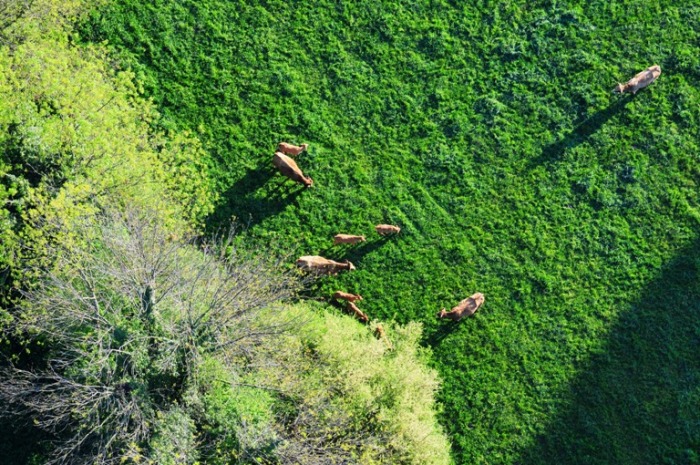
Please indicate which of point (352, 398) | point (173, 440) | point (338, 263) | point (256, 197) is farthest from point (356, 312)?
point (173, 440)

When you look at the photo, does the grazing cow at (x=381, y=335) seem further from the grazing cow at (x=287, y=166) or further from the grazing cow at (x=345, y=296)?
the grazing cow at (x=287, y=166)

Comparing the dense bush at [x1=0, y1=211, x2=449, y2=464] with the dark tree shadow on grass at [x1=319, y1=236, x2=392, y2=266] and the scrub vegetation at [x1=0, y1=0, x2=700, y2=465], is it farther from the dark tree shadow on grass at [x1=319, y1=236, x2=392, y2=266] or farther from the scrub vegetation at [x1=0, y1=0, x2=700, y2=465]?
the dark tree shadow on grass at [x1=319, y1=236, x2=392, y2=266]

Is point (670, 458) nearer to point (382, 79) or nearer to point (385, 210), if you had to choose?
point (385, 210)

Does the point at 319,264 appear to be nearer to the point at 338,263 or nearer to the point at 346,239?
the point at 338,263

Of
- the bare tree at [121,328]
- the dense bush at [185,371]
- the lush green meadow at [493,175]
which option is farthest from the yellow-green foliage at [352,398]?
the lush green meadow at [493,175]

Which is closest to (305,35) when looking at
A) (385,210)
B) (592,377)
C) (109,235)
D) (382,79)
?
(382,79)

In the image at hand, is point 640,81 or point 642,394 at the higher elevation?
point 640,81
